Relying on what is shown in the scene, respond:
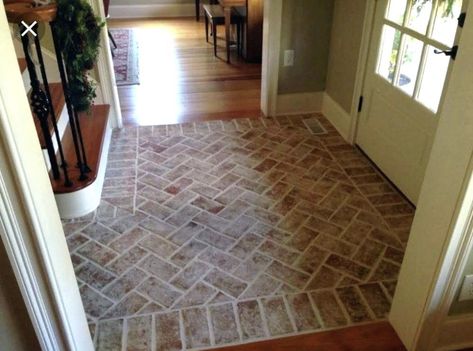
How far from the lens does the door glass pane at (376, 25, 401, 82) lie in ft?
8.50

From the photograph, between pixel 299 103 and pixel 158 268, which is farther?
pixel 299 103

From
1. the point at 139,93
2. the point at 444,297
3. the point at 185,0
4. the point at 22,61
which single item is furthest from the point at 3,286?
the point at 185,0

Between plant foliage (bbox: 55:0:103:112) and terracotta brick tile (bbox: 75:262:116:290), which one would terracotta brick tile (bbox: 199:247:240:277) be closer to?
terracotta brick tile (bbox: 75:262:116:290)

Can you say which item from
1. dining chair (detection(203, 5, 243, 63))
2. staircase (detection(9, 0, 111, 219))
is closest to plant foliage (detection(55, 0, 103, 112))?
staircase (detection(9, 0, 111, 219))

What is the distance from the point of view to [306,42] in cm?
347

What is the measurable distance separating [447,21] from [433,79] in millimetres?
293

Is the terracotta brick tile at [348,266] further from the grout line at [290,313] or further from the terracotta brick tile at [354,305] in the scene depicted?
the grout line at [290,313]

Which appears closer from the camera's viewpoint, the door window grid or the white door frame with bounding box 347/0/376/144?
the door window grid

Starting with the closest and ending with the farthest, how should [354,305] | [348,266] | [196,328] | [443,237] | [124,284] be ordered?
[443,237], [196,328], [354,305], [124,284], [348,266]

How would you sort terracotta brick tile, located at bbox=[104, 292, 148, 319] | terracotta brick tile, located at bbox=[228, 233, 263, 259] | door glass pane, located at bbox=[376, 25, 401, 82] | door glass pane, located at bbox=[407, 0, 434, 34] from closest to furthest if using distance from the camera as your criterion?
terracotta brick tile, located at bbox=[104, 292, 148, 319]
terracotta brick tile, located at bbox=[228, 233, 263, 259]
door glass pane, located at bbox=[407, 0, 434, 34]
door glass pane, located at bbox=[376, 25, 401, 82]

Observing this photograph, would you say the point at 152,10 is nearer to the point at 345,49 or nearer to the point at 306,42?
the point at 306,42

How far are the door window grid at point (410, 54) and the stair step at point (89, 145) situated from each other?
189 centimetres

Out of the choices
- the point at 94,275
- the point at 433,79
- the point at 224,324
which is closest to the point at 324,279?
the point at 224,324

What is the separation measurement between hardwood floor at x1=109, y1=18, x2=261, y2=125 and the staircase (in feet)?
2.23
